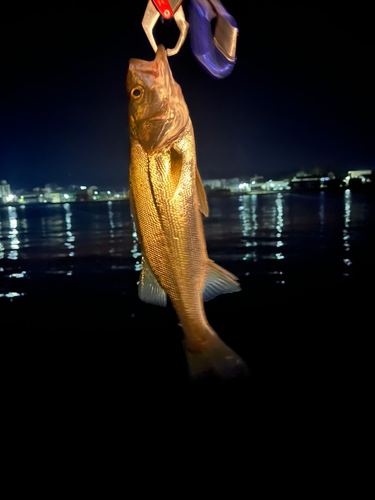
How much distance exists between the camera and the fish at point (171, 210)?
1.72 metres

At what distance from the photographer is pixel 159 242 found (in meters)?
1.91

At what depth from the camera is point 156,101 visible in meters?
1.72

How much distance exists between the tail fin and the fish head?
1.27 m

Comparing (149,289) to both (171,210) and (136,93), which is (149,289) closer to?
(171,210)

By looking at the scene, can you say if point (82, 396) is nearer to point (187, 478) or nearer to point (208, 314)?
point (187, 478)

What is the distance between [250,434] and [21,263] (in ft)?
34.0

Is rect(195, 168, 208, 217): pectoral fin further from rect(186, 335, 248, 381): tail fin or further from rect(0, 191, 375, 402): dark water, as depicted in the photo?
rect(0, 191, 375, 402): dark water

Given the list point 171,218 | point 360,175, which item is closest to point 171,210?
point 171,218

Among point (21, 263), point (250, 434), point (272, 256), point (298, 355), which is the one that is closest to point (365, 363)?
point (298, 355)

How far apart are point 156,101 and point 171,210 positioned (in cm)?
56

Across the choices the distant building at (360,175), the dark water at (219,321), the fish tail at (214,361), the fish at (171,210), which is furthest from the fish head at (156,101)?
the distant building at (360,175)

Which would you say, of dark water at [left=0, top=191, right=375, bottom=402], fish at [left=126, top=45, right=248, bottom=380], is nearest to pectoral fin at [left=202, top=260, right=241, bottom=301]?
fish at [left=126, top=45, right=248, bottom=380]

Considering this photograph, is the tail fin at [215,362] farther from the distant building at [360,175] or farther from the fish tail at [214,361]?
the distant building at [360,175]

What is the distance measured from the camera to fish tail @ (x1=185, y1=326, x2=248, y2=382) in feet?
6.97
